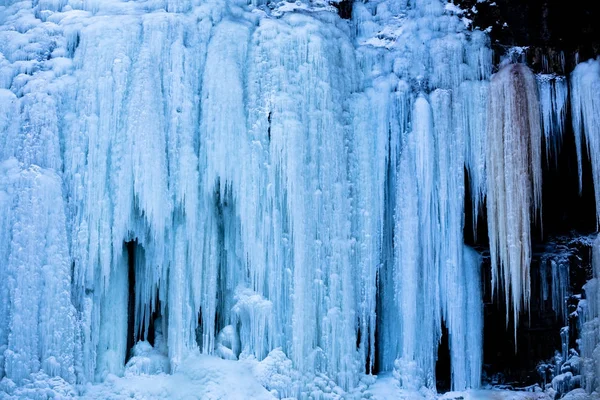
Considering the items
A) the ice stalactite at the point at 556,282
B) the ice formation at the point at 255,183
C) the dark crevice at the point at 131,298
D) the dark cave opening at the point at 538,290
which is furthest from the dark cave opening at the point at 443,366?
the dark crevice at the point at 131,298

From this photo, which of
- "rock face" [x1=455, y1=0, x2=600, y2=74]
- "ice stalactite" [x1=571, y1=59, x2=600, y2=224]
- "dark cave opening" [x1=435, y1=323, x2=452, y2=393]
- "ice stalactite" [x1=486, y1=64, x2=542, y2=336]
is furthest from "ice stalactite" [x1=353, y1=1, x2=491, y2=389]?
"ice stalactite" [x1=571, y1=59, x2=600, y2=224]

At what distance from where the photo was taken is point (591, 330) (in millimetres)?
11398

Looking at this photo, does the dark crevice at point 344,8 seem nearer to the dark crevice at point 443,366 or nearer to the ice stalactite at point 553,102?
the ice stalactite at point 553,102

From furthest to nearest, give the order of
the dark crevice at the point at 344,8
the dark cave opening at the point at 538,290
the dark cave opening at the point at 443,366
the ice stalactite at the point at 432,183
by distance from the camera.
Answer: the dark cave opening at the point at 443,366, the dark cave opening at the point at 538,290, the dark crevice at the point at 344,8, the ice stalactite at the point at 432,183

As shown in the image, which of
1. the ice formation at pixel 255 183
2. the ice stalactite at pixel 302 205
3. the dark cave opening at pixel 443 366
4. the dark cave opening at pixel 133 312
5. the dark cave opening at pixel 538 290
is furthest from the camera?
the dark cave opening at pixel 443 366

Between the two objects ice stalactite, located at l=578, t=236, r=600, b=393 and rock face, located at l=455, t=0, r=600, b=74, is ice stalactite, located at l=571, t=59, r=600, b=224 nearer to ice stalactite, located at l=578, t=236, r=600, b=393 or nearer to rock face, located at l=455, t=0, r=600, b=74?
rock face, located at l=455, t=0, r=600, b=74

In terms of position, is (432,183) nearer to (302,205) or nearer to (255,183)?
(302,205)

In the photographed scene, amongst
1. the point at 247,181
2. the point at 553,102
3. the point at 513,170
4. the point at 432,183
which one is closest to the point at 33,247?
the point at 247,181

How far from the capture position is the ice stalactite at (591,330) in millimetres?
11148

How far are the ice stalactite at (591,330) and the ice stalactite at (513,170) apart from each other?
1028mm

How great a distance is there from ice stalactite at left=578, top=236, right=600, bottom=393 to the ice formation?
91 cm

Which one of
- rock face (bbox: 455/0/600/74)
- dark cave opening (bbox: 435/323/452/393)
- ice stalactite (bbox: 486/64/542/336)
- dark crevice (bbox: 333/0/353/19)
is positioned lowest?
dark cave opening (bbox: 435/323/452/393)

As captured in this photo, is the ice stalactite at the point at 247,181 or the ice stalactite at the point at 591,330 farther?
the ice stalactite at the point at 591,330

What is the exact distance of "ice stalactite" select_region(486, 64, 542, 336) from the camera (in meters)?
10.9
